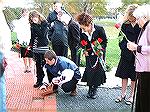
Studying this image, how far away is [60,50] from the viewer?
4.11 meters

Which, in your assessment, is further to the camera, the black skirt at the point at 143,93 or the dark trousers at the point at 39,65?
the dark trousers at the point at 39,65

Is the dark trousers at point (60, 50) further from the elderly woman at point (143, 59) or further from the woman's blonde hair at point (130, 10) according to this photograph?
the elderly woman at point (143, 59)

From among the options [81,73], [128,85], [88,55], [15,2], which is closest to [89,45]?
[88,55]

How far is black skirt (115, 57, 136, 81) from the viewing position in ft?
13.3

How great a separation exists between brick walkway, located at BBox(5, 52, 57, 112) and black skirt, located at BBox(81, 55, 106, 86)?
1.39ft

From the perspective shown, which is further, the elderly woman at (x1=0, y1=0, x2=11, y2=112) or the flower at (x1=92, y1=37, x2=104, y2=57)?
the flower at (x1=92, y1=37, x2=104, y2=57)

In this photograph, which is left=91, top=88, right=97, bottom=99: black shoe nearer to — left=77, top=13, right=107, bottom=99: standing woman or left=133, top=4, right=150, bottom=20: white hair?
left=77, top=13, right=107, bottom=99: standing woman

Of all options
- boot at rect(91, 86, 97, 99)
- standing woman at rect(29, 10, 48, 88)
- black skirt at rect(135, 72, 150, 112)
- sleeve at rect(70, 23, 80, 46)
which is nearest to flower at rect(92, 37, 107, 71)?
sleeve at rect(70, 23, 80, 46)

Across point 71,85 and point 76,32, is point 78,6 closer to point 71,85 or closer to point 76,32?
point 76,32

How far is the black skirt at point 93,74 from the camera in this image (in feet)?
13.8

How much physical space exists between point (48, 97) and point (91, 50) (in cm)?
70

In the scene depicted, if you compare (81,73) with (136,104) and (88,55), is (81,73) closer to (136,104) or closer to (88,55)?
(88,55)

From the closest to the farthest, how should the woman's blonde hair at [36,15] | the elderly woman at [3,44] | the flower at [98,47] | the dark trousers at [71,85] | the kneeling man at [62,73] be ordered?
the elderly woman at [3,44] → the woman's blonde hair at [36,15] → the flower at [98,47] → the kneeling man at [62,73] → the dark trousers at [71,85]

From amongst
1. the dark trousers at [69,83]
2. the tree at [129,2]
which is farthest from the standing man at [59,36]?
the tree at [129,2]
